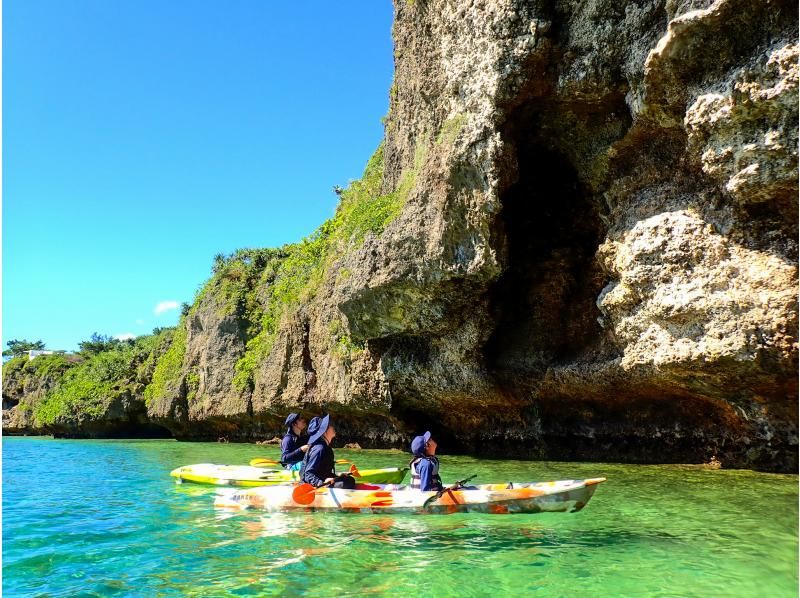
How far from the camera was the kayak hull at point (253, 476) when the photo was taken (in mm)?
12164

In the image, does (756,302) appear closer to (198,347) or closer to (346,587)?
(346,587)

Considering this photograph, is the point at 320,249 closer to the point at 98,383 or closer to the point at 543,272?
the point at 543,272

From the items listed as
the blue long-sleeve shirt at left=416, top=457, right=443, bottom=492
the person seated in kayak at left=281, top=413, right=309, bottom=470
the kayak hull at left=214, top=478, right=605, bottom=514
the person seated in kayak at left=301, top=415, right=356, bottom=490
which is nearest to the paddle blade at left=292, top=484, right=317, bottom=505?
the kayak hull at left=214, top=478, right=605, bottom=514

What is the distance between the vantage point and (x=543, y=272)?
15.4m

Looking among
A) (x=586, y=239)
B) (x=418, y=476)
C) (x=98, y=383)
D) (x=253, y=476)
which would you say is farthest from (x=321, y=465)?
(x=98, y=383)

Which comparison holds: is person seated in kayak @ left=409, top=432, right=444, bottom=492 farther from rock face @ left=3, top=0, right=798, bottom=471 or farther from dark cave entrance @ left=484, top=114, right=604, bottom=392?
dark cave entrance @ left=484, top=114, right=604, bottom=392

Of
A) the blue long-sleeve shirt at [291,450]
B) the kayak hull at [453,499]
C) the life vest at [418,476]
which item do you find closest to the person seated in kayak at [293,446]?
the blue long-sleeve shirt at [291,450]

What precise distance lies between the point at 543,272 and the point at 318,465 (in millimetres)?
8431

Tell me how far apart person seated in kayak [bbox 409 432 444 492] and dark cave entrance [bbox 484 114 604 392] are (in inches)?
247

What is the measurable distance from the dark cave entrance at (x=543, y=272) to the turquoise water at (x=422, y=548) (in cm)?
494

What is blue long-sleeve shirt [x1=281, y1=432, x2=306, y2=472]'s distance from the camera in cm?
1185

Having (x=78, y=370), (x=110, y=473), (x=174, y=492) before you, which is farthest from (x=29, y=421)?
(x=174, y=492)

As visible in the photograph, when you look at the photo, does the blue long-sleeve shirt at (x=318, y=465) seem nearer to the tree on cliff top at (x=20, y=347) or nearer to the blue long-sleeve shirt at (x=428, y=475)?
the blue long-sleeve shirt at (x=428, y=475)

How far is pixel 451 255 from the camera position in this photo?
45.9 ft
